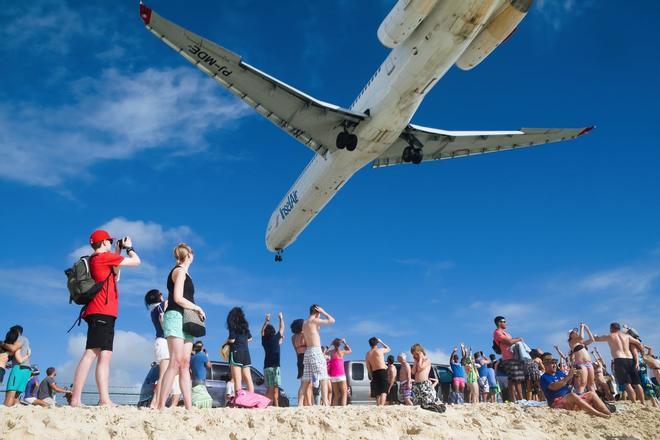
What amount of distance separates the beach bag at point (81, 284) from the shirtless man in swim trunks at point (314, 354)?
14.3 ft

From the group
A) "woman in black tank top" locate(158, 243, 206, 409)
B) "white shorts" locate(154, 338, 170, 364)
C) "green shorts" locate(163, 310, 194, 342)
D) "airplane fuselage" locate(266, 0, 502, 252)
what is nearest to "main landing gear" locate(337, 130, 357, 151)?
"airplane fuselage" locate(266, 0, 502, 252)

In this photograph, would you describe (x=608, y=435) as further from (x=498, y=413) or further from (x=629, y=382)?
(x=629, y=382)

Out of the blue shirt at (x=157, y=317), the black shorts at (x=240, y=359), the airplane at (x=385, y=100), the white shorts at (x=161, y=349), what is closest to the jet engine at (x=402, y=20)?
the airplane at (x=385, y=100)

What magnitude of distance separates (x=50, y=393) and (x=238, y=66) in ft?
36.1

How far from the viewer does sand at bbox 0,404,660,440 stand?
5289mm

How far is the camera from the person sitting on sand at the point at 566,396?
987 centimetres

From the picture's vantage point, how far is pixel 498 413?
366 inches

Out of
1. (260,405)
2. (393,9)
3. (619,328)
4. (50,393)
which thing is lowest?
(260,405)

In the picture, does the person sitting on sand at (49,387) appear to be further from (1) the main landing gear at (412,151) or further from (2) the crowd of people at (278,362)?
(1) the main landing gear at (412,151)

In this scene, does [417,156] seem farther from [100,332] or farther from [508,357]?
[100,332]

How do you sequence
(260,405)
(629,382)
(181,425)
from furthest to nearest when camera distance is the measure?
1. (629,382)
2. (260,405)
3. (181,425)

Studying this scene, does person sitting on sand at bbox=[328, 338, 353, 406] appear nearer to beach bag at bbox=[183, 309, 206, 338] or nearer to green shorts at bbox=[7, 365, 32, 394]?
beach bag at bbox=[183, 309, 206, 338]

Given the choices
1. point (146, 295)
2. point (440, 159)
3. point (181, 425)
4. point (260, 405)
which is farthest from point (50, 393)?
point (440, 159)

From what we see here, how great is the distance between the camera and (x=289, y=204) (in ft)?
74.2
